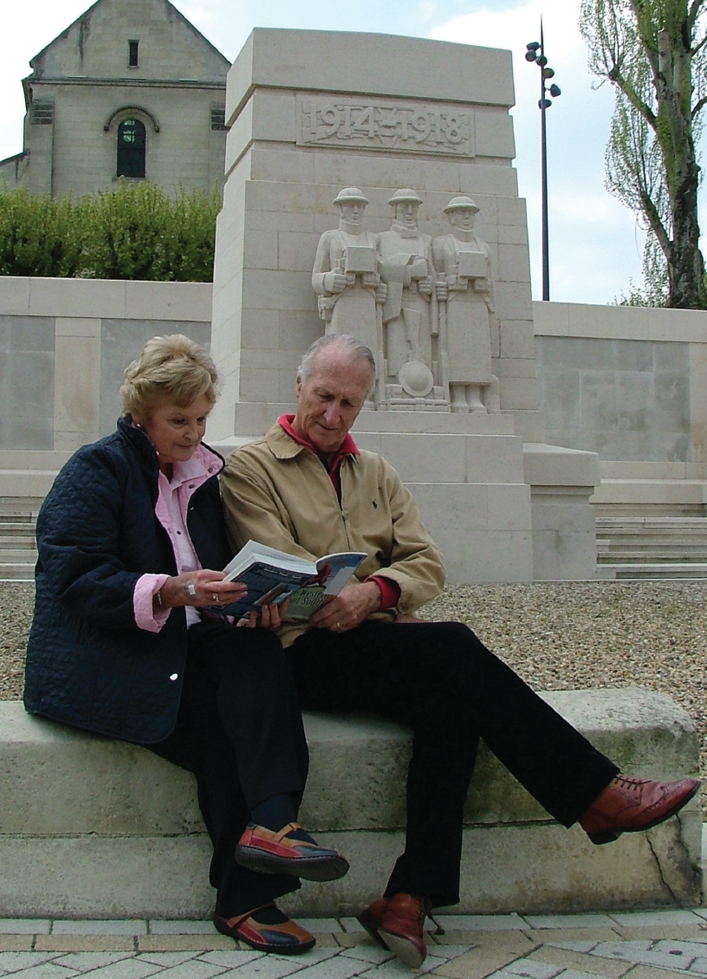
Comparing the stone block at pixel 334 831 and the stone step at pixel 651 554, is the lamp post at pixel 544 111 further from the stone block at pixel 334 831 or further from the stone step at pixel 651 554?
the stone block at pixel 334 831

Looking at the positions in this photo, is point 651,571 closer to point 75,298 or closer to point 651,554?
point 651,554

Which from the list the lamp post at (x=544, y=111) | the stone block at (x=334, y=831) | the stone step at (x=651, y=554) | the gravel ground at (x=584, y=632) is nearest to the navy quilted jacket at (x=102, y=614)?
the stone block at (x=334, y=831)

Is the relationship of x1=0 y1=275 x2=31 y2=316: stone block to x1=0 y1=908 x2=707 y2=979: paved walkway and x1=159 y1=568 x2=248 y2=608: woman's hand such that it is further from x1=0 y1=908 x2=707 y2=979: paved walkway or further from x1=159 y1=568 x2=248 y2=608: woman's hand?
x1=0 y1=908 x2=707 y2=979: paved walkway

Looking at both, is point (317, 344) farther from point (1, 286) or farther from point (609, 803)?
point (1, 286)

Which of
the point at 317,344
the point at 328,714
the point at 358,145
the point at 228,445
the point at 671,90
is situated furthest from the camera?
the point at 671,90

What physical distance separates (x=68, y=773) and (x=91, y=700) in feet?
0.67

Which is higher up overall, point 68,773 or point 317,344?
point 317,344

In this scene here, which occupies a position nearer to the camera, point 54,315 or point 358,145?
point 358,145

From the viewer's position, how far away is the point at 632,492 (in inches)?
609

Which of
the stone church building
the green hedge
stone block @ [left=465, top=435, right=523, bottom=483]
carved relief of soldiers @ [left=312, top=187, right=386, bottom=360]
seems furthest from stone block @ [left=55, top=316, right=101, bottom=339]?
the stone church building

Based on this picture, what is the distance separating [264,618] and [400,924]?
0.78 meters

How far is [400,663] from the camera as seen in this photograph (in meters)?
2.89

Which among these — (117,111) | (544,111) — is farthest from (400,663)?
(117,111)

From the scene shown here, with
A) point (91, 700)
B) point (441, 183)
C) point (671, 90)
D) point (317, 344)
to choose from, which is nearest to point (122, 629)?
point (91, 700)
